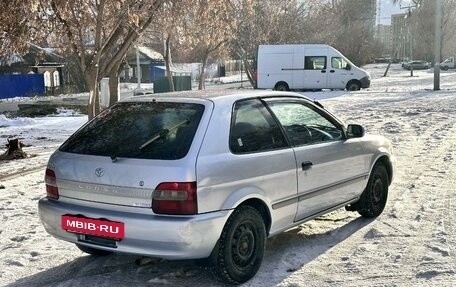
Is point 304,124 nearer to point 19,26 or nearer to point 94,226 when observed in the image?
point 94,226

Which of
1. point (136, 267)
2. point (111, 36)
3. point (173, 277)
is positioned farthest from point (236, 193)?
point (111, 36)

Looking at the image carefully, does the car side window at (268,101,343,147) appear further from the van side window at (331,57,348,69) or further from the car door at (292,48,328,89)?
the van side window at (331,57,348,69)

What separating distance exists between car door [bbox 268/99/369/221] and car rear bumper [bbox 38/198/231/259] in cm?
112

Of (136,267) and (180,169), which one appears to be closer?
(180,169)

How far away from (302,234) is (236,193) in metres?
1.76

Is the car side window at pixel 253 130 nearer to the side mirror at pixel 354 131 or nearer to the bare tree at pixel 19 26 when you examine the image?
the side mirror at pixel 354 131

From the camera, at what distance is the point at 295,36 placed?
1475 inches

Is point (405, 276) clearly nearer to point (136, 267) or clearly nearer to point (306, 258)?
point (306, 258)

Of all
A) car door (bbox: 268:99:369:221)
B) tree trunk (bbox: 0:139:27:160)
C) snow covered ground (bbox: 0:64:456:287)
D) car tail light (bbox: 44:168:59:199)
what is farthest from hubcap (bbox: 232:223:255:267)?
tree trunk (bbox: 0:139:27:160)

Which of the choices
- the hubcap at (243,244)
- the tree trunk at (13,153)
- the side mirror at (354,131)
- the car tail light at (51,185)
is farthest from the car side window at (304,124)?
the tree trunk at (13,153)

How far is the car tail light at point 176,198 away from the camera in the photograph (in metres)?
3.92

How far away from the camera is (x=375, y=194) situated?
6.28m

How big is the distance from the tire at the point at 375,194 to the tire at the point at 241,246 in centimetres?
200

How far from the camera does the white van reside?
96.6ft
